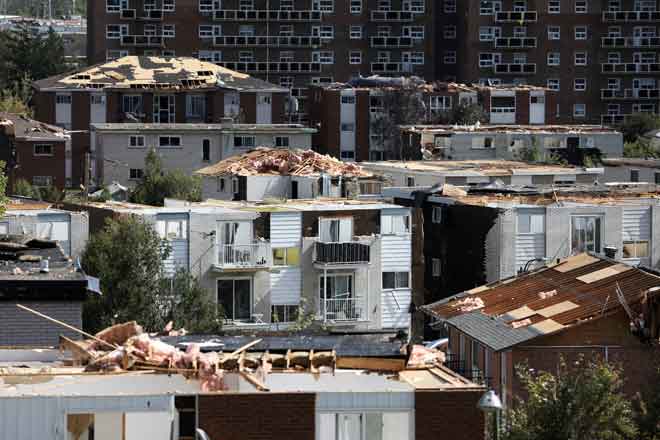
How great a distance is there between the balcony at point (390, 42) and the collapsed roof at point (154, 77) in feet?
63.9

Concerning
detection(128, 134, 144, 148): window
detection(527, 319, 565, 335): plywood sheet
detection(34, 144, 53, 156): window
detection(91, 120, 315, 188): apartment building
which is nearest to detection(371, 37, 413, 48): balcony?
detection(91, 120, 315, 188): apartment building

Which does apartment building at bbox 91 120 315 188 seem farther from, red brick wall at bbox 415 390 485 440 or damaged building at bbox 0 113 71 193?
red brick wall at bbox 415 390 485 440

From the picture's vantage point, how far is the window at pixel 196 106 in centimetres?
12344

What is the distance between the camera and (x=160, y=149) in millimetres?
109438

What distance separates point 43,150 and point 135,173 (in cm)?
464

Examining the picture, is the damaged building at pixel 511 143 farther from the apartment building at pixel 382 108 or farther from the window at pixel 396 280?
the window at pixel 396 280

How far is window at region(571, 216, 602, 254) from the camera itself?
6494cm

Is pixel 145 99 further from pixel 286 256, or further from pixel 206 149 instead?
pixel 286 256

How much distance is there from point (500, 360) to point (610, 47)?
4305 inches

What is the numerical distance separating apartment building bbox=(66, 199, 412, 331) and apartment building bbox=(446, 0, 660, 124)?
3246 inches

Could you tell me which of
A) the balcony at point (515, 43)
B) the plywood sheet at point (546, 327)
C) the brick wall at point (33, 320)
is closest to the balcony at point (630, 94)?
the balcony at point (515, 43)

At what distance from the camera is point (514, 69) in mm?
147125

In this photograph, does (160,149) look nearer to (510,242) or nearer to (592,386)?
(510,242)

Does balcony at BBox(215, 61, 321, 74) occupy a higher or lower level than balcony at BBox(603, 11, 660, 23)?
lower
